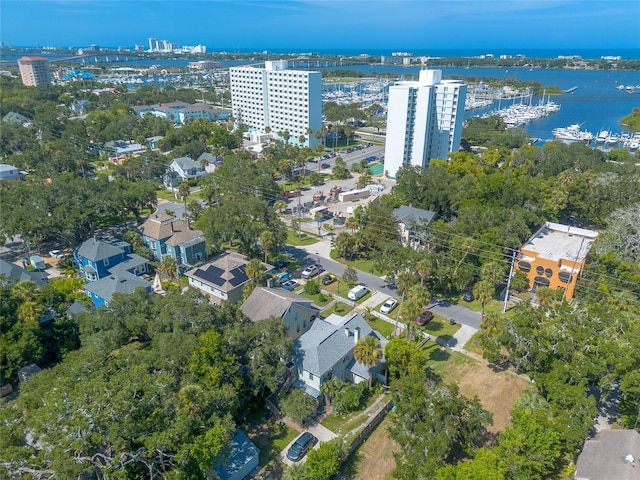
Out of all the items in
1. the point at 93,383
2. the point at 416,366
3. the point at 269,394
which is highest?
the point at 93,383

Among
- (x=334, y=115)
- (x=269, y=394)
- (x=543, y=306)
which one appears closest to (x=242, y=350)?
(x=269, y=394)

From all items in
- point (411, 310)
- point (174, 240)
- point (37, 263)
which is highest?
point (411, 310)

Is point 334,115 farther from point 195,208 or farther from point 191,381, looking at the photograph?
point 191,381

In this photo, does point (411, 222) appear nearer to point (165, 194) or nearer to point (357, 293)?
point (357, 293)

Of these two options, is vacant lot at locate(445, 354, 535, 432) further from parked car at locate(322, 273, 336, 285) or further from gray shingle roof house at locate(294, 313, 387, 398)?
parked car at locate(322, 273, 336, 285)

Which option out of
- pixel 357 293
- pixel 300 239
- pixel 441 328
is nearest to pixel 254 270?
pixel 357 293

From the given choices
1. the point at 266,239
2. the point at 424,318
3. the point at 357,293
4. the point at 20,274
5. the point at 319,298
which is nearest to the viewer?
the point at 424,318

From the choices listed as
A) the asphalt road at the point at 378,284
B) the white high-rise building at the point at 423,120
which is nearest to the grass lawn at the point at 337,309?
the asphalt road at the point at 378,284

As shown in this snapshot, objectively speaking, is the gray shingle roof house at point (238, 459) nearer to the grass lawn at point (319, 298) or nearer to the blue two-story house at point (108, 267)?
the grass lawn at point (319, 298)
